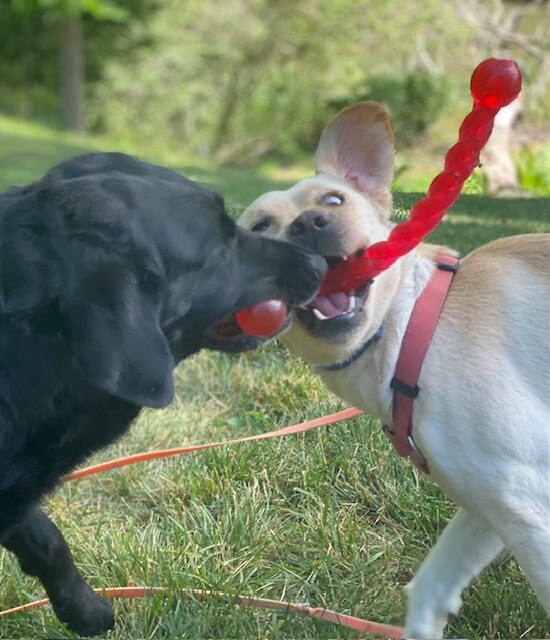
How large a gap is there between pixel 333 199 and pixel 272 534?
38.3 inches

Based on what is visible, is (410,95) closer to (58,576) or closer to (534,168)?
(534,168)

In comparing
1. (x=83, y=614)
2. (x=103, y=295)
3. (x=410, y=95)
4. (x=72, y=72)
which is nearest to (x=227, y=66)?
(x=72, y=72)

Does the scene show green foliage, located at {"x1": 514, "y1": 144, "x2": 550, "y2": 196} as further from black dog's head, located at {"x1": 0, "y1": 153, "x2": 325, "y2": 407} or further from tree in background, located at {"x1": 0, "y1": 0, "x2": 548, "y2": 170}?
black dog's head, located at {"x1": 0, "y1": 153, "x2": 325, "y2": 407}

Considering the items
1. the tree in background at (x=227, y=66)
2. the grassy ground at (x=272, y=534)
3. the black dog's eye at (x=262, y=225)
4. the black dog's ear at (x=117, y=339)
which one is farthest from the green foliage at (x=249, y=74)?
the black dog's ear at (x=117, y=339)

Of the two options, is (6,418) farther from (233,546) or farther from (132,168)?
(233,546)

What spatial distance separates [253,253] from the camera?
2.08m

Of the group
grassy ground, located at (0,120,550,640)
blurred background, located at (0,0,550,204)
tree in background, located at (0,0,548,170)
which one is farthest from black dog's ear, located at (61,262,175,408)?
tree in background, located at (0,0,548,170)

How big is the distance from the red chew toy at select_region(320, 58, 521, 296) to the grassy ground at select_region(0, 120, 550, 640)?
9.4 inches

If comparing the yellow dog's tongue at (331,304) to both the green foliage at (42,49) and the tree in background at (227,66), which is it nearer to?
the tree in background at (227,66)

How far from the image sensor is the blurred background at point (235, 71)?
1018 cm

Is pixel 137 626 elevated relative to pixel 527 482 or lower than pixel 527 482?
lower

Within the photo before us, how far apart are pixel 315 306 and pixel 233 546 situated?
2.56ft

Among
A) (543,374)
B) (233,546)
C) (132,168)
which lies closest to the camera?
(543,374)

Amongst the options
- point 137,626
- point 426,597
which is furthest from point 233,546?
point 426,597
